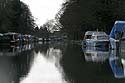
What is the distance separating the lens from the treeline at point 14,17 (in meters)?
82.3

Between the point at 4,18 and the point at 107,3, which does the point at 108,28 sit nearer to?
the point at 107,3

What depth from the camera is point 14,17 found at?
102 meters

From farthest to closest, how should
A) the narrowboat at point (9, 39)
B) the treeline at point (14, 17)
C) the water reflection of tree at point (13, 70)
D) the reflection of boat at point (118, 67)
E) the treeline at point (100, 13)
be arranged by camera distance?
1. the treeline at point (14, 17)
2. the treeline at point (100, 13)
3. the narrowboat at point (9, 39)
4. the reflection of boat at point (118, 67)
5. the water reflection of tree at point (13, 70)

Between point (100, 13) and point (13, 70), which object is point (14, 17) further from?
point (13, 70)

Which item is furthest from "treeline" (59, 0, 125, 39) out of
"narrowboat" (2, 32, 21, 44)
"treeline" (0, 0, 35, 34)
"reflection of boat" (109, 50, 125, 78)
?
"reflection of boat" (109, 50, 125, 78)

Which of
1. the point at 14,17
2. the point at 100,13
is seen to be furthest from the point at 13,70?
the point at 14,17

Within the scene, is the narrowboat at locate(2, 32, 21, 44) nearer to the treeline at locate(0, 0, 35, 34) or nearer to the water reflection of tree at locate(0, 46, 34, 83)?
the treeline at locate(0, 0, 35, 34)

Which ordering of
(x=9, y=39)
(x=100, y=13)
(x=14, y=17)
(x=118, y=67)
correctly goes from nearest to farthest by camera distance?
1. (x=118, y=67)
2. (x=9, y=39)
3. (x=100, y=13)
4. (x=14, y=17)

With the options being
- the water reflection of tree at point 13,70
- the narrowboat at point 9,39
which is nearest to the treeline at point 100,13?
the narrowboat at point 9,39

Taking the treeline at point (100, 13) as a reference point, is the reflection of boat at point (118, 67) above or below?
below

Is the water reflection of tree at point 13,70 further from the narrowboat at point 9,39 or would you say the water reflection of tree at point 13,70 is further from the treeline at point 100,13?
the treeline at point 100,13

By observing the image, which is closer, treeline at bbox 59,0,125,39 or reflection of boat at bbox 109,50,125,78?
reflection of boat at bbox 109,50,125,78

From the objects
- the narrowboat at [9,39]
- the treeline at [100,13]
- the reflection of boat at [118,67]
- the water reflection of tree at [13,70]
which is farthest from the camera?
the treeline at [100,13]

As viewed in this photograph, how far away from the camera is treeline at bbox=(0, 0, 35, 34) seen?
3241 inches
